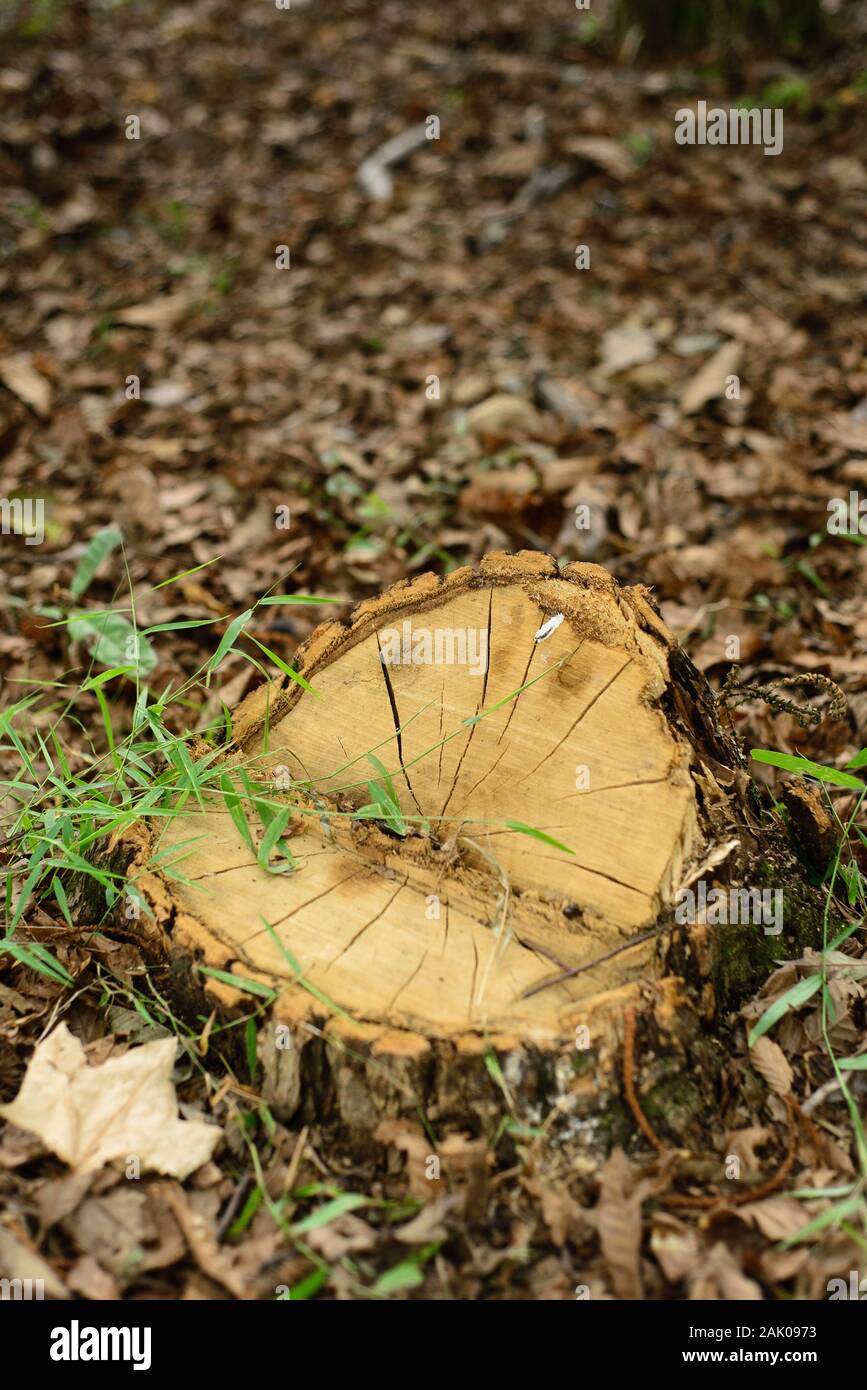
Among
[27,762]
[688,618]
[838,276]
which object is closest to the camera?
[27,762]

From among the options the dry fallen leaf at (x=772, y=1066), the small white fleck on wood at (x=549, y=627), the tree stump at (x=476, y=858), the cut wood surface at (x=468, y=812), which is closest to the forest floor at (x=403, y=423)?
the dry fallen leaf at (x=772, y=1066)

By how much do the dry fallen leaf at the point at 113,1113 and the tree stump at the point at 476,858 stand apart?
0.17 meters

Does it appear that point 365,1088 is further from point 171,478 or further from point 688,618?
point 171,478

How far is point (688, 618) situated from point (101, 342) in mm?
3369

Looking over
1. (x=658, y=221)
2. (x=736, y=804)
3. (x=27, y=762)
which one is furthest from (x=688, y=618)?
(x=658, y=221)

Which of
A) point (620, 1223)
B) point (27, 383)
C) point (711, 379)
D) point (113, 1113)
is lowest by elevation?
point (620, 1223)

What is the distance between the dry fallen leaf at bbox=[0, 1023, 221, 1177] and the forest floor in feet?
0.13

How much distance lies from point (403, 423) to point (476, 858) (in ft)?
9.74

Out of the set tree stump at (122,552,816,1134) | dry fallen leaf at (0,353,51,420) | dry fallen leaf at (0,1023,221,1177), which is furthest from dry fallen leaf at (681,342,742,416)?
dry fallen leaf at (0,1023,221,1177)

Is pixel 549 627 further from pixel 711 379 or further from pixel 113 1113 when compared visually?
pixel 711 379

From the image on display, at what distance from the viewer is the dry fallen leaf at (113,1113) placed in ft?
6.16

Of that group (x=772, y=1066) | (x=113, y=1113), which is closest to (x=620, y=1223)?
(x=772, y=1066)

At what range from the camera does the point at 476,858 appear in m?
2.13

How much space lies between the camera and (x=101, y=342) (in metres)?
5.28
